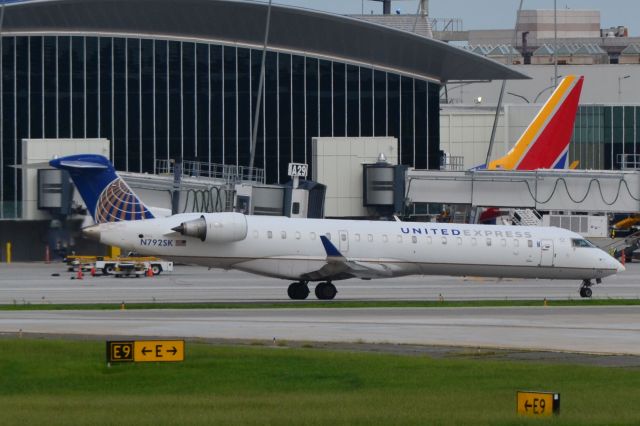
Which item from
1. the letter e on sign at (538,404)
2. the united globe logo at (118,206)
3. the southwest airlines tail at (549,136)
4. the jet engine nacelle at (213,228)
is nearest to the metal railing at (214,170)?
the southwest airlines tail at (549,136)

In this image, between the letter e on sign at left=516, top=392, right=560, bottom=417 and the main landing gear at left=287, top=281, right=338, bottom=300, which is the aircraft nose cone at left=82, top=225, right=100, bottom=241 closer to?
the main landing gear at left=287, top=281, right=338, bottom=300

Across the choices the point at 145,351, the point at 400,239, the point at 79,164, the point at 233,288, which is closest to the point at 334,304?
the point at 400,239

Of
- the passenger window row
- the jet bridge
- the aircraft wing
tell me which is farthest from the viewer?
the jet bridge

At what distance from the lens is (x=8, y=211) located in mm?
74938

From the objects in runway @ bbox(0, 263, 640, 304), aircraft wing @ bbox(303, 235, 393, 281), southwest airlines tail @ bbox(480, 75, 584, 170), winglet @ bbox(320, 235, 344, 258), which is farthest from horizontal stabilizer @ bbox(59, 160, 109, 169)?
southwest airlines tail @ bbox(480, 75, 584, 170)

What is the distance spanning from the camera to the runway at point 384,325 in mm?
31859

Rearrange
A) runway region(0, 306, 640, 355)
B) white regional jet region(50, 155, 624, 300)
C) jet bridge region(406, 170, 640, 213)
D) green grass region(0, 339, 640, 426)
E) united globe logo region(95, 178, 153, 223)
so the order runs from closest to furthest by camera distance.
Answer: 1. green grass region(0, 339, 640, 426)
2. runway region(0, 306, 640, 355)
3. white regional jet region(50, 155, 624, 300)
4. united globe logo region(95, 178, 153, 223)
5. jet bridge region(406, 170, 640, 213)

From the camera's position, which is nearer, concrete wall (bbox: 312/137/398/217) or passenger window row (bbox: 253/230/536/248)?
passenger window row (bbox: 253/230/536/248)

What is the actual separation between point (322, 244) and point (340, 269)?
3.71 feet

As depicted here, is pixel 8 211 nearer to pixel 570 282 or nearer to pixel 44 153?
pixel 44 153

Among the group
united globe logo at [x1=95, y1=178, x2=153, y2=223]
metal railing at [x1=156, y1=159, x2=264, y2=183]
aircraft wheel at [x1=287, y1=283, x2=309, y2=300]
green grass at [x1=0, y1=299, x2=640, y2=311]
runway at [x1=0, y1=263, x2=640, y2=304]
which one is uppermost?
metal railing at [x1=156, y1=159, x2=264, y2=183]

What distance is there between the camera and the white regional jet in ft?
151

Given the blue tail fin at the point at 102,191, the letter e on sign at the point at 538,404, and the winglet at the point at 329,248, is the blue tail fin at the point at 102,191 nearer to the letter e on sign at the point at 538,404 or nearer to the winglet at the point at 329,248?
the winglet at the point at 329,248

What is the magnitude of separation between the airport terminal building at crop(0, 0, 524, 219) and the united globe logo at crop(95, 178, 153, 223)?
91.1ft
